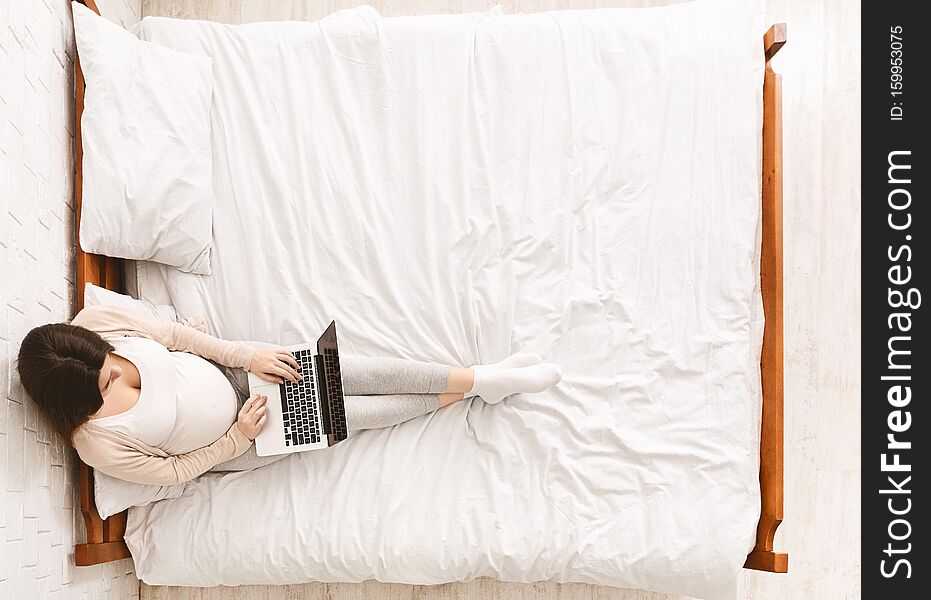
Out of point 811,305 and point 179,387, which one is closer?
point 179,387

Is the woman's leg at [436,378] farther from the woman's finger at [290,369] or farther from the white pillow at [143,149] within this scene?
the white pillow at [143,149]

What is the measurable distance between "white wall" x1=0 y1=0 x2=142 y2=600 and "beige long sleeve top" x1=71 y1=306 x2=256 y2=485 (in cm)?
9

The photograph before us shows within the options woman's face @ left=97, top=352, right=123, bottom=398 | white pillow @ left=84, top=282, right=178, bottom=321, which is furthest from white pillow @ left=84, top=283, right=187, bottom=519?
woman's face @ left=97, top=352, right=123, bottom=398

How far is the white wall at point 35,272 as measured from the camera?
133 cm

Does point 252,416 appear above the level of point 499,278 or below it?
below

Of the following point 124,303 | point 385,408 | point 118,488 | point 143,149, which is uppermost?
point 143,149

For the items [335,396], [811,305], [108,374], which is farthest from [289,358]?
[811,305]

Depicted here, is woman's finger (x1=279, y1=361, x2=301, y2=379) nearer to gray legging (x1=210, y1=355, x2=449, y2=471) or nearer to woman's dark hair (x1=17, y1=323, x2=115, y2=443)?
gray legging (x1=210, y1=355, x2=449, y2=471)

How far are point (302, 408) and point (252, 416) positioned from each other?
108 mm

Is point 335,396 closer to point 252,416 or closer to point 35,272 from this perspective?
point 252,416

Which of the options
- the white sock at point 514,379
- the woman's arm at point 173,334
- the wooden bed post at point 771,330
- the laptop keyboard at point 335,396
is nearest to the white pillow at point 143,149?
the woman's arm at point 173,334

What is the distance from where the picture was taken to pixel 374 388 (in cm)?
165

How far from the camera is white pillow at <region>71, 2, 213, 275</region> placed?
1.61 metres
